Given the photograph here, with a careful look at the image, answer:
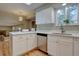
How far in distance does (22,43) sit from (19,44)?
0.05 meters

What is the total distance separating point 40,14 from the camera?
5.59 feet

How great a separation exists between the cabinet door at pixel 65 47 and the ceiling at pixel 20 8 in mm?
716

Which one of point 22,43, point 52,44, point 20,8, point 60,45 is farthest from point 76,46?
point 20,8

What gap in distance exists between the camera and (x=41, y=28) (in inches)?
71.2

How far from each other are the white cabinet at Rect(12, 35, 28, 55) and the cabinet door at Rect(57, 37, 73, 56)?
2.02 ft

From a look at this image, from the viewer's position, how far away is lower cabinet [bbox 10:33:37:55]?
1622 mm

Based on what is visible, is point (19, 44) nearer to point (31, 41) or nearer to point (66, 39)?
point (31, 41)

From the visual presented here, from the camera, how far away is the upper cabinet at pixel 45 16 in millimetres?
1703

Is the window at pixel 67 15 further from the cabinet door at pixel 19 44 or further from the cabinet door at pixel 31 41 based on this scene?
the cabinet door at pixel 19 44

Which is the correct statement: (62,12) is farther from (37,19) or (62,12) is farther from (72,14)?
(37,19)

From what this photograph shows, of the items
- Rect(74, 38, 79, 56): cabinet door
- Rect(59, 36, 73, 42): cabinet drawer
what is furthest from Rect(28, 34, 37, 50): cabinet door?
Rect(74, 38, 79, 56): cabinet door

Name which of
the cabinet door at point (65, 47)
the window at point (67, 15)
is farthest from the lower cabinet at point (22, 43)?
the window at point (67, 15)

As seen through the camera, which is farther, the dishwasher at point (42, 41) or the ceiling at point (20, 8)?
the dishwasher at point (42, 41)

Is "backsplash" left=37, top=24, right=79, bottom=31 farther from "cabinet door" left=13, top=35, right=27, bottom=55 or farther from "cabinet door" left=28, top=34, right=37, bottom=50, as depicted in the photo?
"cabinet door" left=13, top=35, right=27, bottom=55
